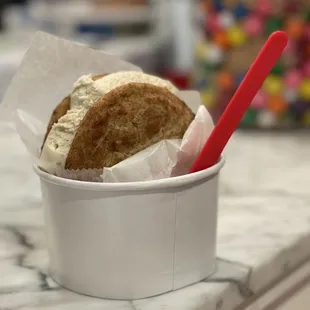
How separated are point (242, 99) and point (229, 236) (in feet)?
0.57

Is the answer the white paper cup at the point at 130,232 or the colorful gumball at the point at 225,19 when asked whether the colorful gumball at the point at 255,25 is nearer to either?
the colorful gumball at the point at 225,19

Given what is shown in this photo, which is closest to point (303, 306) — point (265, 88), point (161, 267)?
point (161, 267)

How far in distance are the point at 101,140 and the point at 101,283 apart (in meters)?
0.11

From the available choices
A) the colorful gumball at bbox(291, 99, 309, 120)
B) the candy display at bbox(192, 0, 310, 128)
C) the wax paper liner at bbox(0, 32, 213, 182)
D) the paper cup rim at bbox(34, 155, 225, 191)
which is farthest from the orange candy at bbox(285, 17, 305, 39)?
the paper cup rim at bbox(34, 155, 225, 191)

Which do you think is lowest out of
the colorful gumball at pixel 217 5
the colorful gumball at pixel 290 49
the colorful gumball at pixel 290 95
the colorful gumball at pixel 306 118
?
the colorful gumball at pixel 306 118

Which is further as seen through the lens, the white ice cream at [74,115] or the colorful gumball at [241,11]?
the colorful gumball at [241,11]

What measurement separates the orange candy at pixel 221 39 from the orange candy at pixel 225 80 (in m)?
0.04

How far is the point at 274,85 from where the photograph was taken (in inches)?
34.0

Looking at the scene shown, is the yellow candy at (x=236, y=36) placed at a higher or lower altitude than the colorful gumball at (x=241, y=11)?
lower

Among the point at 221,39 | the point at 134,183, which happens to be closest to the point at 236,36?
the point at 221,39

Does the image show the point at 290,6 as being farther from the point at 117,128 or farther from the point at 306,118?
the point at 117,128

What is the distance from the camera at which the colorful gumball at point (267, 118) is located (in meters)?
0.89

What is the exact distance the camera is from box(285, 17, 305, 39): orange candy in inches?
32.8

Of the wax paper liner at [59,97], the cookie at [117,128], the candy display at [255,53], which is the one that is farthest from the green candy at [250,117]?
the cookie at [117,128]
